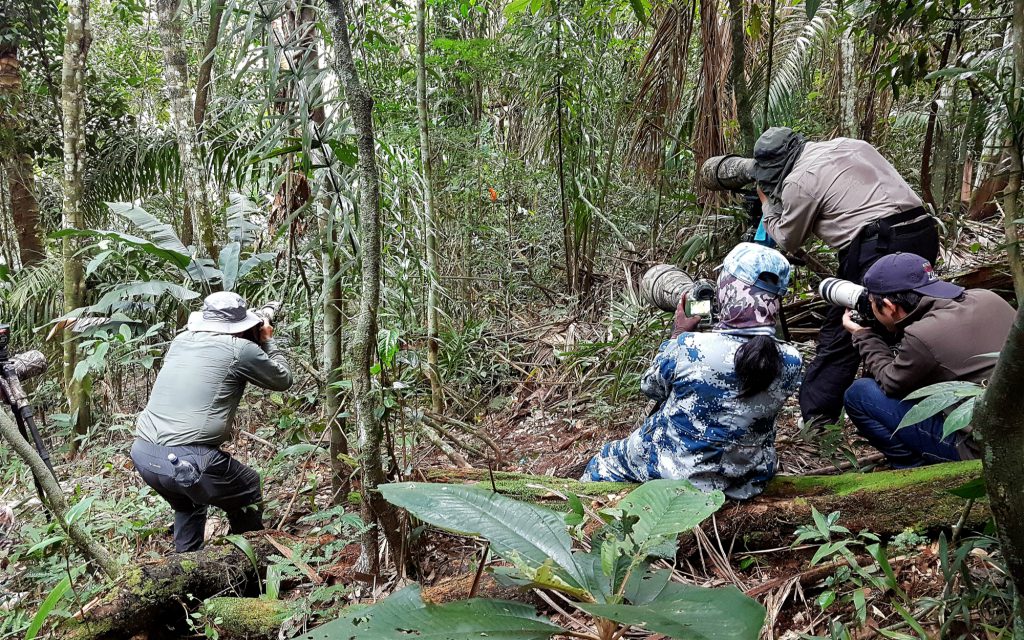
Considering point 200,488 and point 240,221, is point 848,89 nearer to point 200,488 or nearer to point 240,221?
point 240,221

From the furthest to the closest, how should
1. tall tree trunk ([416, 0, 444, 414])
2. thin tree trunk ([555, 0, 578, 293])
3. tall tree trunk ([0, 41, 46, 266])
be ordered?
tall tree trunk ([0, 41, 46, 266]) → thin tree trunk ([555, 0, 578, 293]) → tall tree trunk ([416, 0, 444, 414])

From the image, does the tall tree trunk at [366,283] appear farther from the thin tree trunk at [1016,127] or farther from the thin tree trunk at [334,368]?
the thin tree trunk at [1016,127]

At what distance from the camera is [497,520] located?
141 cm

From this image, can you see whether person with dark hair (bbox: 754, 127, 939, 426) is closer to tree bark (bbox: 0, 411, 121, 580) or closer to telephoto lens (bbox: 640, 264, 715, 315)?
telephoto lens (bbox: 640, 264, 715, 315)

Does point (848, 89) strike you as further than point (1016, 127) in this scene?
Yes

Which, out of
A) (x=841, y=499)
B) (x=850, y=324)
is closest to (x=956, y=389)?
(x=841, y=499)

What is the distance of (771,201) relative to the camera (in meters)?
3.33

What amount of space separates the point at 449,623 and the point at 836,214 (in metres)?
2.87

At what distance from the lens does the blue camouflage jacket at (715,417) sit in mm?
2461

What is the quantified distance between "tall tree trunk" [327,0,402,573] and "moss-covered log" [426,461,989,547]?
41 cm

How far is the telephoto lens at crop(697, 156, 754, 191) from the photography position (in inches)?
131

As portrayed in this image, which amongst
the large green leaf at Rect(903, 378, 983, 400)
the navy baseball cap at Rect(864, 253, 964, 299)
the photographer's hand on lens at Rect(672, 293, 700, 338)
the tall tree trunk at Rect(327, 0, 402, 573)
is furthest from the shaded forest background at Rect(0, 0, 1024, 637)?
the large green leaf at Rect(903, 378, 983, 400)

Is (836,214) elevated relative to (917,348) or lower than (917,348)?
elevated

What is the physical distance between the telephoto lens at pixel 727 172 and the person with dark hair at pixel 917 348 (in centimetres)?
87
